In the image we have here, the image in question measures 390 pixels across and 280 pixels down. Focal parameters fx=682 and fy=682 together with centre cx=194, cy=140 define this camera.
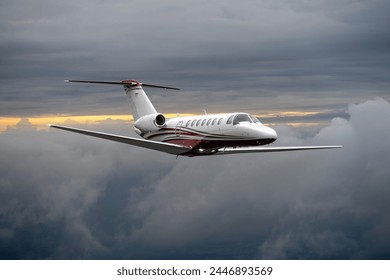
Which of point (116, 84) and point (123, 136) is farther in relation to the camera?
point (116, 84)

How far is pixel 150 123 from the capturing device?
175ft

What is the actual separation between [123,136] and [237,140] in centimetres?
822

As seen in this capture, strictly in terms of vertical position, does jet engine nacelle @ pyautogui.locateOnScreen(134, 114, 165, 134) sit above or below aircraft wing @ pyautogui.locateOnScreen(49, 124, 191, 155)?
above

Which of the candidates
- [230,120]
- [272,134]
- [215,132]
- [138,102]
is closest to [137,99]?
[138,102]

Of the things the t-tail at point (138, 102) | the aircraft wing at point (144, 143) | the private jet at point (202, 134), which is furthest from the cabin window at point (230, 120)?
the t-tail at point (138, 102)

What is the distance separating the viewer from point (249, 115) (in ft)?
156

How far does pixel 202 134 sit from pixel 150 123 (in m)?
6.07

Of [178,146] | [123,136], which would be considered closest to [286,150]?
[178,146]

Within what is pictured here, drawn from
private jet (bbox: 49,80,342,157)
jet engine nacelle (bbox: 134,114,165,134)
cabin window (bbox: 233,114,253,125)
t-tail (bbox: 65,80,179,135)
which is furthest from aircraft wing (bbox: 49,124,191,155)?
t-tail (bbox: 65,80,179,135)

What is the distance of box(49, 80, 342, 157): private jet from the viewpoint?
4662 centimetres

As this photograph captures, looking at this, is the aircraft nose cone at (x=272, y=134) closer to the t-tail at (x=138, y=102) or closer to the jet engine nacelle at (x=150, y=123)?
the jet engine nacelle at (x=150, y=123)

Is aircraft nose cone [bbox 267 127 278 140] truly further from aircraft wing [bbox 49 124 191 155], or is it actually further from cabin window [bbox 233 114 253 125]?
aircraft wing [bbox 49 124 191 155]

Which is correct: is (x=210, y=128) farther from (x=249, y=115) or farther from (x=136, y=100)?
(x=136, y=100)
